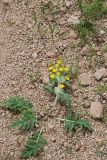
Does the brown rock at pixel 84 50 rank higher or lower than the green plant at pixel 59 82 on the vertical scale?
higher

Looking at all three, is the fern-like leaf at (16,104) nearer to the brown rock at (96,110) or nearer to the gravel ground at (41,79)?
the gravel ground at (41,79)

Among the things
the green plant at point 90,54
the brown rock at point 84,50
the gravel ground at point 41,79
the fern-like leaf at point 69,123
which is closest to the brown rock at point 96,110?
the gravel ground at point 41,79

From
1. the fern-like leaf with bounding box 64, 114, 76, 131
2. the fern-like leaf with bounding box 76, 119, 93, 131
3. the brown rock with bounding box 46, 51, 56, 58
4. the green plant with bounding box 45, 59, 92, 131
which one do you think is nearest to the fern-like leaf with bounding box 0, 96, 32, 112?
the green plant with bounding box 45, 59, 92, 131

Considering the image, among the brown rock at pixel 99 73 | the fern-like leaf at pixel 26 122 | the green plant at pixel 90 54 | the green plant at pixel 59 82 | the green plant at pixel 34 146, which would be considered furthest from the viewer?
the green plant at pixel 90 54

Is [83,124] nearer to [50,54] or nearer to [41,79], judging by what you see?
[41,79]

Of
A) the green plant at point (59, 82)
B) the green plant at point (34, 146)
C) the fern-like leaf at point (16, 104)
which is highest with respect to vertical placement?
the green plant at point (59, 82)

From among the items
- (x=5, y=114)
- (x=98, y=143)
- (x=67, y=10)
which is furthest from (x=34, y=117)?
(x=67, y=10)

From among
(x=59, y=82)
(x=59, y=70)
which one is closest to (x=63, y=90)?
(x=59, y=82)
